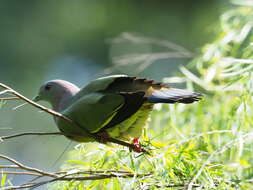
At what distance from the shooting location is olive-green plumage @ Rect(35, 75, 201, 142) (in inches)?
97.3

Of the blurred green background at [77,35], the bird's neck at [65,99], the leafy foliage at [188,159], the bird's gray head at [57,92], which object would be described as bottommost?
the leafy foliage at [188,159]

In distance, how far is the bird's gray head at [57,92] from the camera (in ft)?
9.34

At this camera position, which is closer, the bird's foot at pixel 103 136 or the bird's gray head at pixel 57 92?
the bird's foot at pixel 103 136

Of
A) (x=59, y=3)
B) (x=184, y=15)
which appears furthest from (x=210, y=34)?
(x=59, y=3)

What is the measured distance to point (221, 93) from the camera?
3.91m

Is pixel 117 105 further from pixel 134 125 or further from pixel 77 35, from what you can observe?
pixel 77 35

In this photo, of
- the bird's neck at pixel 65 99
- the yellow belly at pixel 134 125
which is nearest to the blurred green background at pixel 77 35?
the bird's neck at pixel 65 99

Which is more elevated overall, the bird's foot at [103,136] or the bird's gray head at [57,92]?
the bird's gray head at [57,92]

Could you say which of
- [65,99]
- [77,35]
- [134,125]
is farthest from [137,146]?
[77,35]

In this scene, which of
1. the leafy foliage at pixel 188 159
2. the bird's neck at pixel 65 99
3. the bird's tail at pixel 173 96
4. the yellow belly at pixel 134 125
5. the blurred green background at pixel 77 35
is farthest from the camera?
the blurred green background at pixel 77 35

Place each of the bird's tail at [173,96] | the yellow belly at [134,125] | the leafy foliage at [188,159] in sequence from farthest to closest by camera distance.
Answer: the yellow belly at [134,125] < the bird's tail at [173,96] < the leafy foliage at [188,159]

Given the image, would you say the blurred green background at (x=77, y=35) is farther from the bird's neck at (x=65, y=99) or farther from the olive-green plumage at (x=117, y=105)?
the olive-green plumage at (x=117, y=105)

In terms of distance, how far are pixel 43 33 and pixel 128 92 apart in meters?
5.58

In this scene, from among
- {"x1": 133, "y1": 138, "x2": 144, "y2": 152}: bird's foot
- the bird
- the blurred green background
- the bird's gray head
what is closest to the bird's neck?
the bird's gray head
